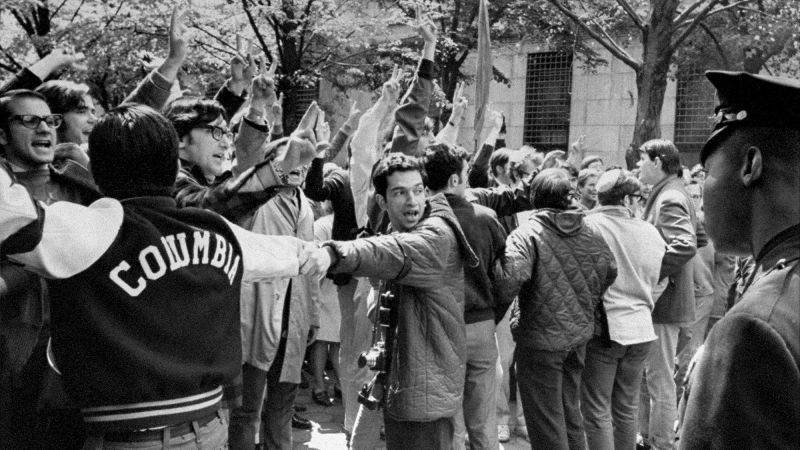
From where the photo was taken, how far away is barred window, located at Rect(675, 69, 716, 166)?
62.8ft

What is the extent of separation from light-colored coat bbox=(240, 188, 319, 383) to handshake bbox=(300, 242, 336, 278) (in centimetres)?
111

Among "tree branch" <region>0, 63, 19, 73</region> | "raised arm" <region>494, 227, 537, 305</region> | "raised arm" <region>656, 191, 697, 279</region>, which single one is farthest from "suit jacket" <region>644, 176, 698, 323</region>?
"tree branch" <region>0, 63, 19, 73</region>

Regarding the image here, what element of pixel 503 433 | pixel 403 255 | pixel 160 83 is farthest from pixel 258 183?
pixel 503 433

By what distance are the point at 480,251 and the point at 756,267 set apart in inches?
115

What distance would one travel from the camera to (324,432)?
20.5ft

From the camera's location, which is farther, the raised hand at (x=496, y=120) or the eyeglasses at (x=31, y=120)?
the raised hand at (x=496, y=120)

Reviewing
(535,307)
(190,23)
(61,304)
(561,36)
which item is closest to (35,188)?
(61,304)

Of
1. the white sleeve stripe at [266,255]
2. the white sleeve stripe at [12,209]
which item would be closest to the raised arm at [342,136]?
the white sleeve stripe at [266,255]

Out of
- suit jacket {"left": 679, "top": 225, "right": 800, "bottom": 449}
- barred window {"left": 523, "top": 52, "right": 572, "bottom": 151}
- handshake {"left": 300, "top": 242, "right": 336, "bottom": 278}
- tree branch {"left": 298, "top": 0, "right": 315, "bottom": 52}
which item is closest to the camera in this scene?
suit jacket {"left": 679, "top": 225, "right": 800, "bottom": 449}

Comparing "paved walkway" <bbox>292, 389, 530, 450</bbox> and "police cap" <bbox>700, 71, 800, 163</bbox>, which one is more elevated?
"police cap" <bbox>700, 71, 800, 163</bbox>

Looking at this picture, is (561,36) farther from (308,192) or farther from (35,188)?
(35,188)

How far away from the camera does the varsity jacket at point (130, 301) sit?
210 cm

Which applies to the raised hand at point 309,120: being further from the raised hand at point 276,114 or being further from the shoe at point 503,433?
the shoe at point 503,433

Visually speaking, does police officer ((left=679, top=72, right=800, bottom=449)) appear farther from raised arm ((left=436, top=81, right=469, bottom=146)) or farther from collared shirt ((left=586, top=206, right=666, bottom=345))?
raised arm ((left=436, top=81, right=469, bottom=146))
